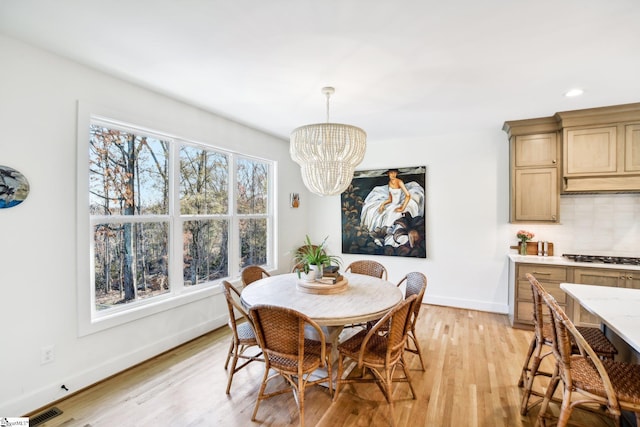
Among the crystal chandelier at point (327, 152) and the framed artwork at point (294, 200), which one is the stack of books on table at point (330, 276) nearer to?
the crystal chandelier at point (327, 152)

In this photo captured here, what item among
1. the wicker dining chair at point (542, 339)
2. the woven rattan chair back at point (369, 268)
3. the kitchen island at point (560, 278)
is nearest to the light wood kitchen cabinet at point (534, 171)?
the kitchen island at point (560, 278)

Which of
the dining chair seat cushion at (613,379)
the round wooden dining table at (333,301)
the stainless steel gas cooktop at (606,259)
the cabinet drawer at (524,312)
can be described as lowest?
the cabinet drawer at (524,312)

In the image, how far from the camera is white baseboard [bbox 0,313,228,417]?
207cm

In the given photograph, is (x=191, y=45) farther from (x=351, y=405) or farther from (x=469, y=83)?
(x=351, y=405)

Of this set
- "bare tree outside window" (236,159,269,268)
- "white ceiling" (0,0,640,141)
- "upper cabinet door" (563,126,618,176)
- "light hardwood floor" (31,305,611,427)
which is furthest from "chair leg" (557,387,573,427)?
"bare tree outside window" (236,159,269,268)

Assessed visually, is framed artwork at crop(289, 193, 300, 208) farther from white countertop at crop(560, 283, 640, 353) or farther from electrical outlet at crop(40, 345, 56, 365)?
white countertop at crop(560, 283, 640, 353)

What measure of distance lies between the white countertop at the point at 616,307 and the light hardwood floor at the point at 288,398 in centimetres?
85

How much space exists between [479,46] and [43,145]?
10.5 feet

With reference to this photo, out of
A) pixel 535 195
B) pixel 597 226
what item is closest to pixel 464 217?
pixel 535 195

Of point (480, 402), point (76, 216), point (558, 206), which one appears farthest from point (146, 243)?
point (558, 206)

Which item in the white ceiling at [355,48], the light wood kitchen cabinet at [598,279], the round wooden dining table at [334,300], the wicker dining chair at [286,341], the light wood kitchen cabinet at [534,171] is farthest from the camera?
the light wood kitchen cabinet at [534,171]

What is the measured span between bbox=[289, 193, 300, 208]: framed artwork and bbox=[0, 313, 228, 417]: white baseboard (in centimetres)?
237

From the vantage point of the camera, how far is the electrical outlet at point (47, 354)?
7.18 ft

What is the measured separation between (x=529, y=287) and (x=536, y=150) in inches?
67.3
